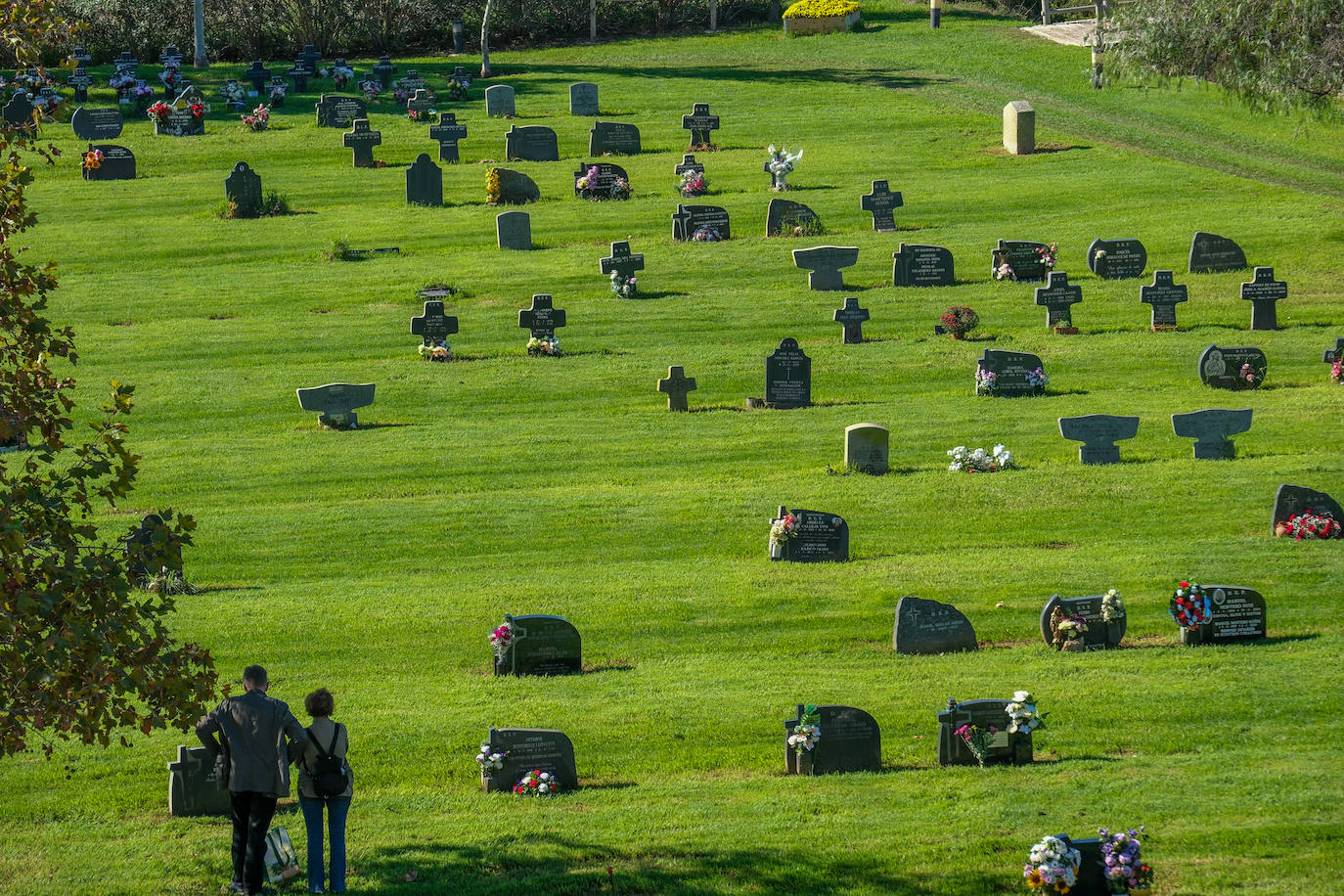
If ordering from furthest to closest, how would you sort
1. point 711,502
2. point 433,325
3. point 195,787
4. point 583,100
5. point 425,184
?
point 583,100, point 425,184, point 433,325, point 711,502, point 195,787

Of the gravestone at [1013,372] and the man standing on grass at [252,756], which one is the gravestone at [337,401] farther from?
the man standing on grass at [252,756]

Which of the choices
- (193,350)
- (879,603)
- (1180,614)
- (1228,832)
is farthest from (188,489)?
(1228,832)

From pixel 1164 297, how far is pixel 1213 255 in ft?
12.4

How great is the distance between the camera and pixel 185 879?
12352mm

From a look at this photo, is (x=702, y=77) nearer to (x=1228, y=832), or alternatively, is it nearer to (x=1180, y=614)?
(x=1180, y=614)

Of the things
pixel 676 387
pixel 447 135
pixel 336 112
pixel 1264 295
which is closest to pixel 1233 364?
pixel 1264 295

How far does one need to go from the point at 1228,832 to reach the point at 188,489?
16510 millimetres

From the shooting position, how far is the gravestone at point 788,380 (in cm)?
2622

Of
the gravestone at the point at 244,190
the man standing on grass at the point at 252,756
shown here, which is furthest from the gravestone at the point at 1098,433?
the gravestone at the point at 244,190

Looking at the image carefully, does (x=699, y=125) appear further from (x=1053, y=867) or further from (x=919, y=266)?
(x=1053, y=867)

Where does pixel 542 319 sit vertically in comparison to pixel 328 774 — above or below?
above

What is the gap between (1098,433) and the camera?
76.6 ft

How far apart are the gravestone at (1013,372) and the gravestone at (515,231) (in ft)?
42.2

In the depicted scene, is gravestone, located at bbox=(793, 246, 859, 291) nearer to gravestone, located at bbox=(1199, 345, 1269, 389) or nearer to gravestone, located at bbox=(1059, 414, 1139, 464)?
gravestone, located at bbox=(1199, 345, 1269, 389)
